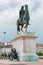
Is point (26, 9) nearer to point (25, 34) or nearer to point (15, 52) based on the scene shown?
point (25, 34)

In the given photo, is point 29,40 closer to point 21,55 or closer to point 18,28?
point 21,55

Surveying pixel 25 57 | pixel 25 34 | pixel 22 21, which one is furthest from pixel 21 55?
pixel 22 21

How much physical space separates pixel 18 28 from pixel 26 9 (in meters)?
2.72

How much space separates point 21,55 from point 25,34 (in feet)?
8.02

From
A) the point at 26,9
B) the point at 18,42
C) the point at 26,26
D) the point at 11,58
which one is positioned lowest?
the point at 11,58

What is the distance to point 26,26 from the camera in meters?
26.1

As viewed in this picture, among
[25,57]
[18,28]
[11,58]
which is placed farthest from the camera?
[18,28]

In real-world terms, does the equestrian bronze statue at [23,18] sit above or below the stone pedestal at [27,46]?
above

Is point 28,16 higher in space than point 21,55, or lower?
higher

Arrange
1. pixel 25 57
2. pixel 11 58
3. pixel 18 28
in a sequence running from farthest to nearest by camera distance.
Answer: pixel 18 28
pixel 11 58
pixel 25 57

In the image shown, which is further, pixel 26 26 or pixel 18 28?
pixel 18 28

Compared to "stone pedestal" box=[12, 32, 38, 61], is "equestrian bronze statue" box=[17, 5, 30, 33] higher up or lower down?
higher up

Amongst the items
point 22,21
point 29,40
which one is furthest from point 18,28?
point 29,40

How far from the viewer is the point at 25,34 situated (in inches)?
975
